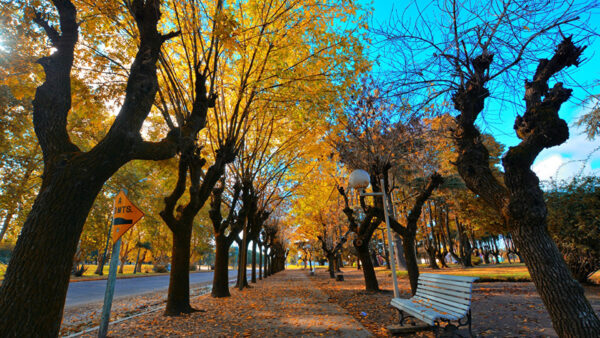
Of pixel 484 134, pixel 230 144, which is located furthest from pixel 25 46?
pixel 484 134

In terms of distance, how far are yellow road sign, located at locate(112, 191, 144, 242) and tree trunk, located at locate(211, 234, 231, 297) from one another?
6.24 metres

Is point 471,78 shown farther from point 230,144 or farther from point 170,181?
point 170,181

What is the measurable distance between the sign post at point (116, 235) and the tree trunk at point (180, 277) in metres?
2.11

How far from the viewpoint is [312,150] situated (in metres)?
11.8

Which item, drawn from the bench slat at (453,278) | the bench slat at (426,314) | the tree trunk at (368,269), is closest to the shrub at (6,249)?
the tree trunk at (368,269)

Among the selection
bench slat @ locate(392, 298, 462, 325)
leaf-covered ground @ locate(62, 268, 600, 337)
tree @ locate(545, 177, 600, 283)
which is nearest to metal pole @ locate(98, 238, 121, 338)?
leaf-covered ground @ locate(62, 268, 600, 337)

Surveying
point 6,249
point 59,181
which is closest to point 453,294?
point 59,181

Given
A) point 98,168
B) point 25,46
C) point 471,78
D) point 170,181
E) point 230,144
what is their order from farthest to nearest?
point 170,181, point 230,144, point 25,46, point 471,78, point 98,168

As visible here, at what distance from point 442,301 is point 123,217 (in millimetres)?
5782

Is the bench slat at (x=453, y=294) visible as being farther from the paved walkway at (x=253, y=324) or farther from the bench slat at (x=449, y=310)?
the paved walkway at (x=253, y=324)

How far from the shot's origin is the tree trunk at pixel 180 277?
276 inches

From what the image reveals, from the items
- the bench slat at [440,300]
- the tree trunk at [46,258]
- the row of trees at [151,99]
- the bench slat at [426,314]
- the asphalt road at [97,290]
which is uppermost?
the row of trees at [151,99]

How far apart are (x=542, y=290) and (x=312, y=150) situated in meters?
9.00

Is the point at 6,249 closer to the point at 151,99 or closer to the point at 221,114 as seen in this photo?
the point at 221,114
